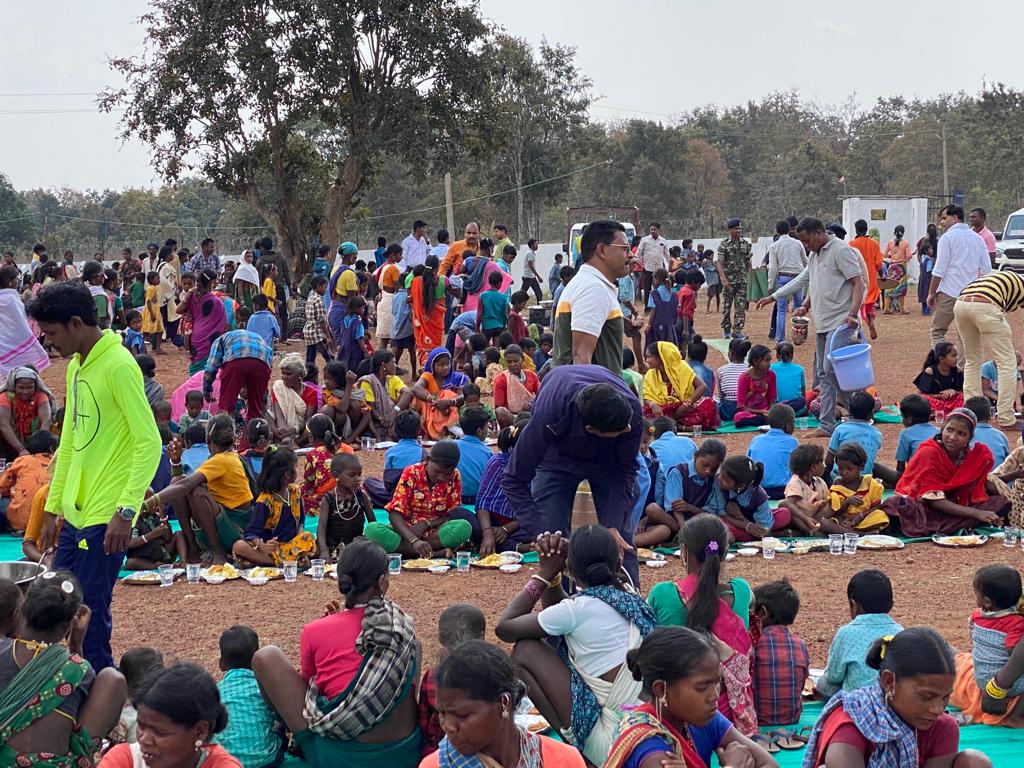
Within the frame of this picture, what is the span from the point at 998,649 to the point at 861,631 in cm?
63

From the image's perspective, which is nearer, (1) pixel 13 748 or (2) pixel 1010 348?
(1) pixel 13 748

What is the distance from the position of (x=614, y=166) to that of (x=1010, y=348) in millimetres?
34001

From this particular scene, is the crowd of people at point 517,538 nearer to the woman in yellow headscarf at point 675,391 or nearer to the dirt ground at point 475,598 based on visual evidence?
the woman in yellow headscarf at point 675,391

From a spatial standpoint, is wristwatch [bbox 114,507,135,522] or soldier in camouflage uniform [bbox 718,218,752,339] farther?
soldier in camouflage uniform [bbox 718,218,752,339]

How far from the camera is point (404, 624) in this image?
4.15m

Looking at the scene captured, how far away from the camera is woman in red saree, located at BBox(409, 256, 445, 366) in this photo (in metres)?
13.7

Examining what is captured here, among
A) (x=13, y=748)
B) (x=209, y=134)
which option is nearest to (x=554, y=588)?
(x=13, y=748)

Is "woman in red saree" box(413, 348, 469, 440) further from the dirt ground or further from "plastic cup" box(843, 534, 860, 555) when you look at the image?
"plastic cup" box(843, 534, 860, 555)

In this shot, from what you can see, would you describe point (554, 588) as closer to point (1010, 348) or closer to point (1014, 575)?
point (1014, 575)

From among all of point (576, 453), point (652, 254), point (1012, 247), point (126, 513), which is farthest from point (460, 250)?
point (1012, 247)

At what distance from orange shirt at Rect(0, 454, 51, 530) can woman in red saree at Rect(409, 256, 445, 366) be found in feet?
20.0

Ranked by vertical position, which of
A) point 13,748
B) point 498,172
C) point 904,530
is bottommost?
point 904,530

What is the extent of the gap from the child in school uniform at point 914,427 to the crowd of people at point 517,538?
0.01 metres

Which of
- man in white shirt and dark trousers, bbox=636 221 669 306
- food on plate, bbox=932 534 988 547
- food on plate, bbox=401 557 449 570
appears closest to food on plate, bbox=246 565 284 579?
food on plate, bbox=401 557 449 570
